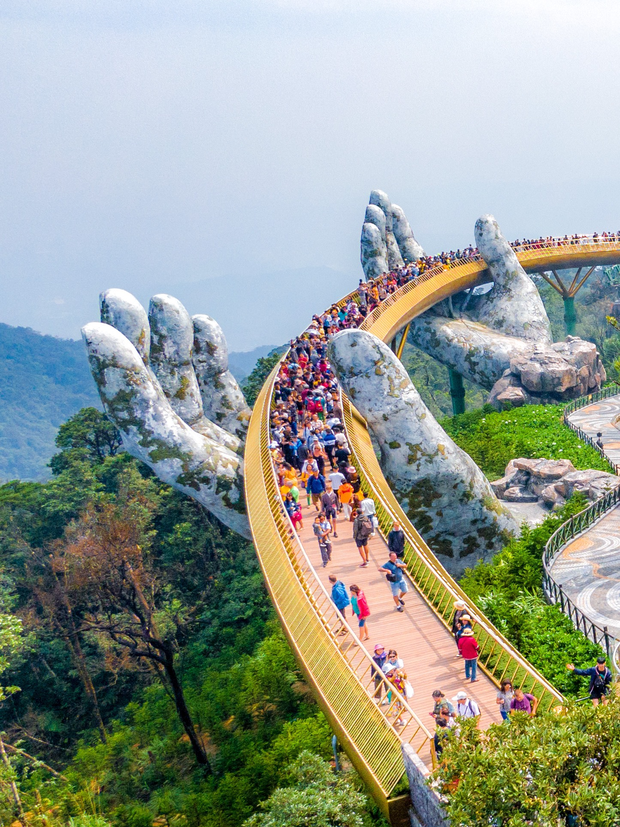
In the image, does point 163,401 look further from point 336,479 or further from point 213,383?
point 336,479

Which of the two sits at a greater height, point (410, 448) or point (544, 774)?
point (410, 448)

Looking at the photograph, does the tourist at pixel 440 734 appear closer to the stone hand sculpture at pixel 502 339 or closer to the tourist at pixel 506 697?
the tourist at pixel 506 697

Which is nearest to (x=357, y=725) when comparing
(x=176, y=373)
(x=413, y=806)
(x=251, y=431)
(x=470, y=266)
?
(x=413, y=806)

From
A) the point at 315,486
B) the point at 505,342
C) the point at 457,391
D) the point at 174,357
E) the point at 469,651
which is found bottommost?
the point at 469,651

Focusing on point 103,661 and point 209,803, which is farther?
point 103,661

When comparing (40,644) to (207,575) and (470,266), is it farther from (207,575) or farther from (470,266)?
(470,266)

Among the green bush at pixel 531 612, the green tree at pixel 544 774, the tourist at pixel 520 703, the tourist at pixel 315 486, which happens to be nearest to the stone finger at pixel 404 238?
the green bush at pixel 531 612

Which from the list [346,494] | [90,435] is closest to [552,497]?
[346,494]
